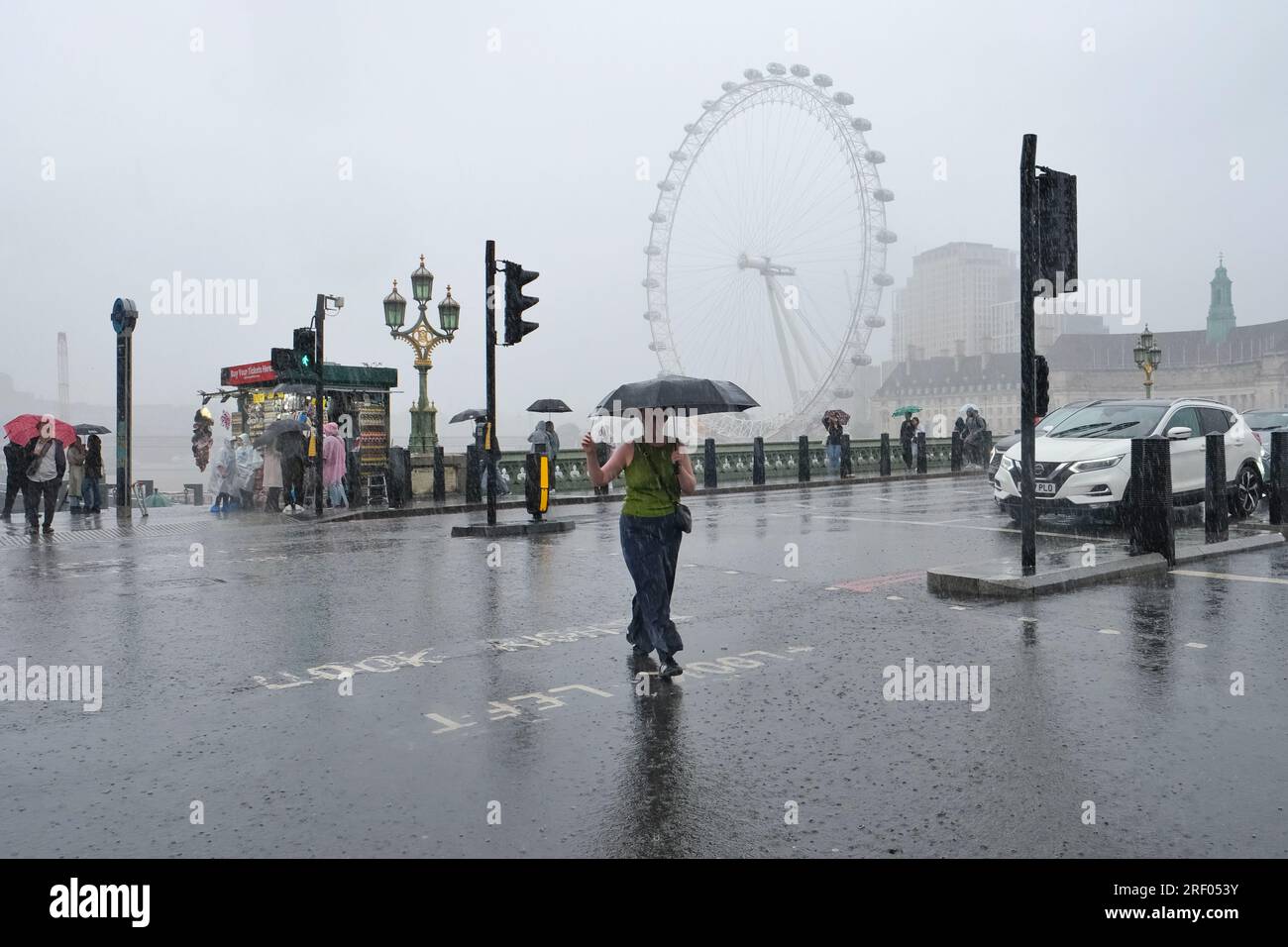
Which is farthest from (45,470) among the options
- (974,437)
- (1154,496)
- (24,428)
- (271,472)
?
(974,437)

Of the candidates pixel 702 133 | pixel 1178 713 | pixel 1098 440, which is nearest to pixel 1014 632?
pixel 1178 713

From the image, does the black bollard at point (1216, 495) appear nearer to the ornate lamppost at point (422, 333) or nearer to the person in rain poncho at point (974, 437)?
the ornate lamppost at point (422, 333)

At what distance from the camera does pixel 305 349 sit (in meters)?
19.0

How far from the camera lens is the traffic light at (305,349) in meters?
18.9

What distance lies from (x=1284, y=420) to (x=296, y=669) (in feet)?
67.5

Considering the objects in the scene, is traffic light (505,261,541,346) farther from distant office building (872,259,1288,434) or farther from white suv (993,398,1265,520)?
distant office building (872,259,1288,434)

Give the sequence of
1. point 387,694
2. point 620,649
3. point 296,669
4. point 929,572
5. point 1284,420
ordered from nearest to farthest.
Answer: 1. point 387,694
2. point 296,669
3. point 620,649
4. point 929,572
5. point 1284,420

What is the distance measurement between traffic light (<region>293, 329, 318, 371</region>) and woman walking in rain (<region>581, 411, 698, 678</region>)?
13.7 meters

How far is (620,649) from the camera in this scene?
705 cm

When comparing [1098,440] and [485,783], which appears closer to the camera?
[485,783]

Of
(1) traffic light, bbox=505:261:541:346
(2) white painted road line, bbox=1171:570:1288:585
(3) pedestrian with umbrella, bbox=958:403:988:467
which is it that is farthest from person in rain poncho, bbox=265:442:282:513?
(3) pedestrian with umbrella, bbox=958:403:988:467

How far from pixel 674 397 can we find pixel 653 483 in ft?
1.78
